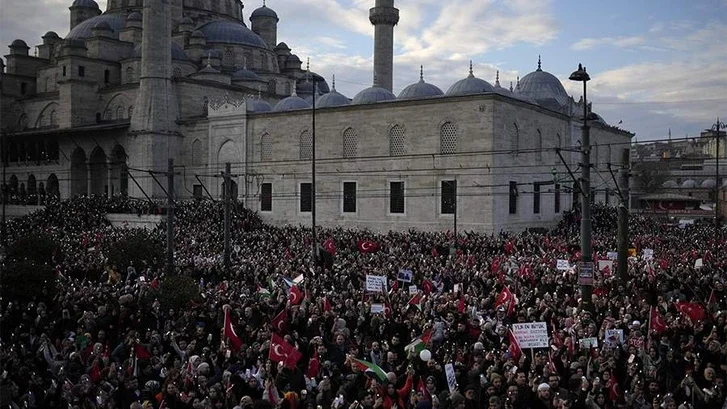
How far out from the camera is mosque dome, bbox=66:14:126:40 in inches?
2233

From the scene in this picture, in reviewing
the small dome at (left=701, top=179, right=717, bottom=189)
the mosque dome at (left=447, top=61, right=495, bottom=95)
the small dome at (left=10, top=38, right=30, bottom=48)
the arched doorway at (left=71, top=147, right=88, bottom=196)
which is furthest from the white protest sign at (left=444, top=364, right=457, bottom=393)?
the small dome at (left=701, top=179, right=717, bottom=189)

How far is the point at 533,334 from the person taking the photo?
1148 centimetres

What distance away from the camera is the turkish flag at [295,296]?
51.8ft

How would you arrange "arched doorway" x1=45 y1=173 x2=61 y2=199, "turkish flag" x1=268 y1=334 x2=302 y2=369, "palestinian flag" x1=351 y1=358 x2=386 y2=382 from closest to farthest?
"palestinian flag" x1=351 y1=358 x2=386 y2=382, "turkish flag" x1=268 y1=334 x2=302 y2=369, "arched doorway" x1=45 y1=173 x2=61 y2=199

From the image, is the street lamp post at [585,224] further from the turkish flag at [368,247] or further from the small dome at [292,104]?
the small dome at [292,104]

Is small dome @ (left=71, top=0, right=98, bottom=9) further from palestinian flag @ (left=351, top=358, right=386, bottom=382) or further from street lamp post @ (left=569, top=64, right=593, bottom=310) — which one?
palestinian flag @ (left=351, top=358, right=386, bottom=382)

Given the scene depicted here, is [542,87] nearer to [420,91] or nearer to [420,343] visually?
[420,91]

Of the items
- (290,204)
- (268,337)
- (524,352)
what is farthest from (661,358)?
(290,204)

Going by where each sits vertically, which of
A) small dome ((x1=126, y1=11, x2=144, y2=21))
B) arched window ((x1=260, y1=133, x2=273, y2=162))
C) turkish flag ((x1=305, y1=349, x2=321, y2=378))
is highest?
small dome ((x1=126, y1=11, x2=144, y2=21))

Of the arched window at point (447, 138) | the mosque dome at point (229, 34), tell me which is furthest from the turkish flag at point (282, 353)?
the mosque dome at point (229, 34)

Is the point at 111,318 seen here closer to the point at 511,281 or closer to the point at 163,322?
the point at 163,322

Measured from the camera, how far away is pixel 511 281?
18.0m

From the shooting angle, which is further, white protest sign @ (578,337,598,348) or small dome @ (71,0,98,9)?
small dome @ (71,0,98,9)

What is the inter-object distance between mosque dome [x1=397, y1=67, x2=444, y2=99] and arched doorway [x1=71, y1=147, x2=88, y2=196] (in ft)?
83.3
